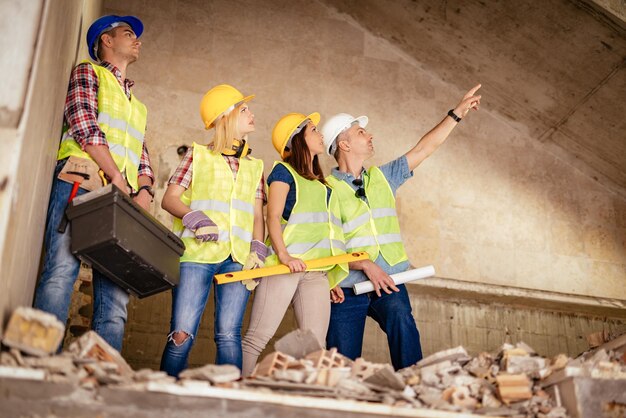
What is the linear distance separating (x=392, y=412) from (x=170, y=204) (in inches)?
72.7

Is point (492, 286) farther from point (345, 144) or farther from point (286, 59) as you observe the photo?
point (286, 59)

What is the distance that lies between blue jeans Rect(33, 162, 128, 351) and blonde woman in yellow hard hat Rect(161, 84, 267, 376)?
11.6 inches

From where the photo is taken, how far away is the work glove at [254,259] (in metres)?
4.38

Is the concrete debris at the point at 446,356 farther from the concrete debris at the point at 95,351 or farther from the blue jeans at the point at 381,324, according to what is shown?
the concrete debris at the point at 95,351

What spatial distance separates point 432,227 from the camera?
23.5 ft

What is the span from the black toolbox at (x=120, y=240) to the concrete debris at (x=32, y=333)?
0.60 m

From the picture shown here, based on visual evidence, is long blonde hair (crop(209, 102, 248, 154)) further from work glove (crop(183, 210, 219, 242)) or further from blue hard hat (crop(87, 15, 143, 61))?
blue hard hat (crop(87, 15, 143, 61))

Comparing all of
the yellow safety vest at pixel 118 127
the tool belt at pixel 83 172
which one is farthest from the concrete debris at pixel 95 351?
the yellow safety vest at pixel 118 127

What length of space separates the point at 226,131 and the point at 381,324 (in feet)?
4.88

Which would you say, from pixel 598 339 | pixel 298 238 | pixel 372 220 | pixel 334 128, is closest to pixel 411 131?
pixel 334 128

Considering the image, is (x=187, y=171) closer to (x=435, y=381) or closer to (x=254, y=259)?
(x=254, y=259)

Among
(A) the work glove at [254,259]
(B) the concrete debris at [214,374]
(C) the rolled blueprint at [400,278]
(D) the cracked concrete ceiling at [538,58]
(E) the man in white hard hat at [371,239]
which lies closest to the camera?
(B) the concrete debris at [214,374]

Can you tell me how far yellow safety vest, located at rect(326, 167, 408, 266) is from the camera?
5004mm

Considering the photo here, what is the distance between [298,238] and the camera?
479cm
